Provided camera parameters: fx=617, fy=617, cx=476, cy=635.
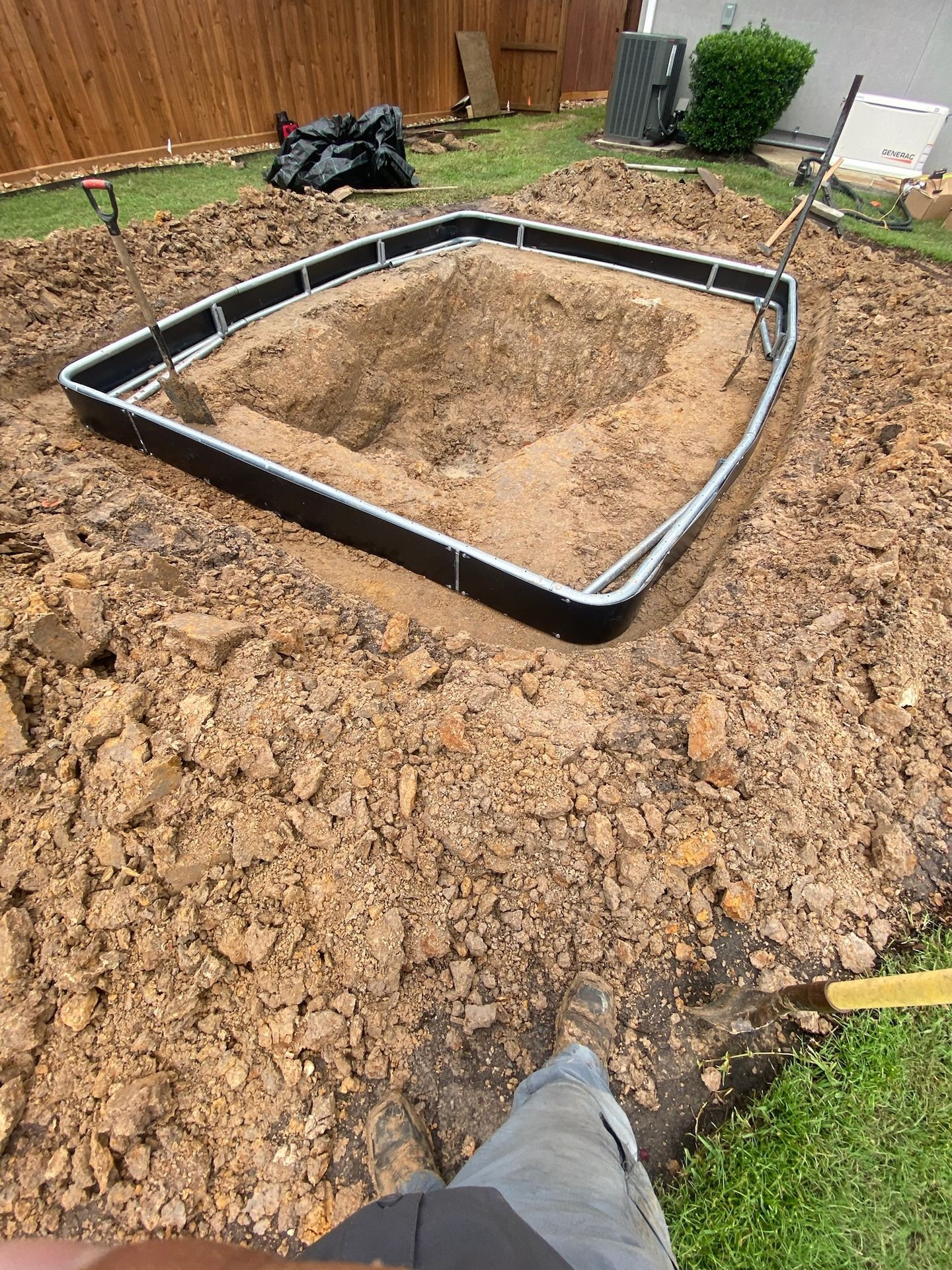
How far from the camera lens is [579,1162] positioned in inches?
59.0

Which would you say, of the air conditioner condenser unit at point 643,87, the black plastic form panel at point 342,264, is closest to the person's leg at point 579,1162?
the black plastic form panel at point 342,264

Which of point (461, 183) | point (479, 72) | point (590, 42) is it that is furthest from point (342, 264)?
point (590, 42)

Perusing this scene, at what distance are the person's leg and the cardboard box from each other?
8999 millimetres

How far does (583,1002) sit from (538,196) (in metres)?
9.00

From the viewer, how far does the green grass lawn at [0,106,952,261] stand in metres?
6.33

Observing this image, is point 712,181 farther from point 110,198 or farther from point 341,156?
point 110,198

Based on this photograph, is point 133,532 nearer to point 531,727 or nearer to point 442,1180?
point 531,727

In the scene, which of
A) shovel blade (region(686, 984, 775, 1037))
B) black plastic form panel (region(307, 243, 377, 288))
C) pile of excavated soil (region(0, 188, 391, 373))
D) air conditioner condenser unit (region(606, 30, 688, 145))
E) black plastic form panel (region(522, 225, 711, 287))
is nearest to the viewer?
shovel blade (region(686, 984, 775, 1037))

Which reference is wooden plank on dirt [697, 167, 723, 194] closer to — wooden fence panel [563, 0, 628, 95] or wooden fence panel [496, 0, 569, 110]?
wooden fence panel [563, 0, 628, 95]

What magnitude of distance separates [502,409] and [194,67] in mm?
6719

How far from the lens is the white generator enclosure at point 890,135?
24.3 feet

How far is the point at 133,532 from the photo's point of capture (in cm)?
331

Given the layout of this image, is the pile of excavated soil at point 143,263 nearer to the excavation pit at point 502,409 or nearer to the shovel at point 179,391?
the excavation pit at point 502,409

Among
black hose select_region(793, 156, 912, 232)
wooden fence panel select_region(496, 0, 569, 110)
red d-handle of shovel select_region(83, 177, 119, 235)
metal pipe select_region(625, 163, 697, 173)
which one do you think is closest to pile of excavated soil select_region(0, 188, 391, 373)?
red d-handle of shovel select_region(83, 177, 119, 235)
